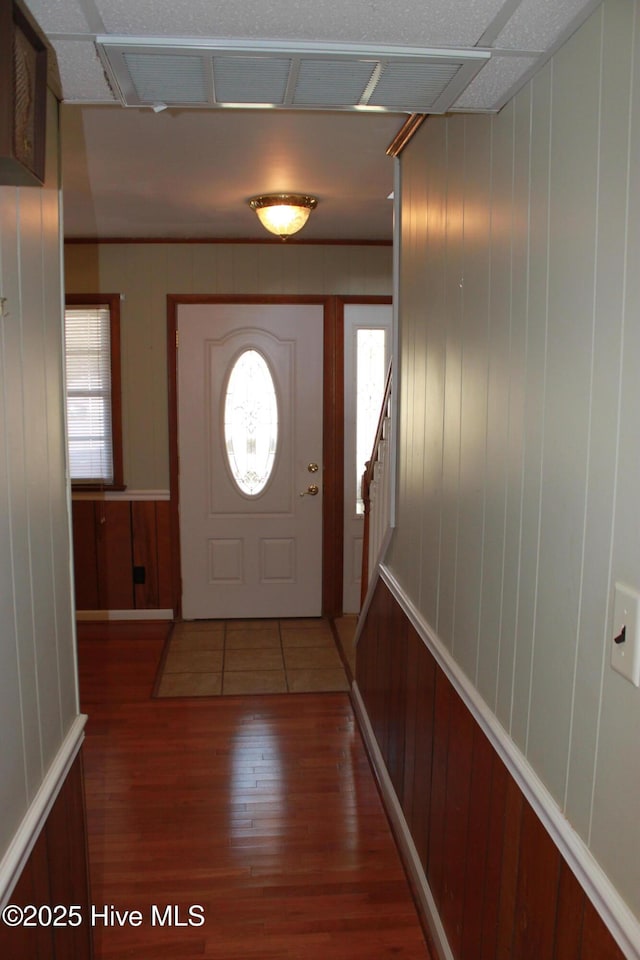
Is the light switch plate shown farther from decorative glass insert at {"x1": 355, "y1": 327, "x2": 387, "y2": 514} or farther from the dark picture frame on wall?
decorative glass insert at {"x1": 355, "y1": 327, "x2": 387, "y2": 514}

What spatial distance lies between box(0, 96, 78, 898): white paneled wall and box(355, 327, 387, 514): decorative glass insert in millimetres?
3319

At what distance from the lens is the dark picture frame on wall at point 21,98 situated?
1011mm

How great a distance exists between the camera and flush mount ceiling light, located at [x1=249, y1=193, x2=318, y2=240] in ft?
12.1

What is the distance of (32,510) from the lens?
1.48 metres

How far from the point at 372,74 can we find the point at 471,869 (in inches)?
67.3

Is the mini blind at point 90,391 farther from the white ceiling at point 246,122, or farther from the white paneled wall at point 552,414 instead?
the white paneled wall at point 552,414

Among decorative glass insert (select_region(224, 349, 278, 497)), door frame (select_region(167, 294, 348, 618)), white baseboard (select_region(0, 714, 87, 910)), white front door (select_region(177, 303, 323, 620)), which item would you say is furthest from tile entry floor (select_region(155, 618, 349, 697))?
white baseboard (select_region(0, 714, 87, 910))

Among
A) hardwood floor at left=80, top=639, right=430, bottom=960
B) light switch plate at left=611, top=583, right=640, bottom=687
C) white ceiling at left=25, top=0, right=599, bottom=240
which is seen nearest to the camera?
light switch plate at left=611, top=583, right=640, bottom=687

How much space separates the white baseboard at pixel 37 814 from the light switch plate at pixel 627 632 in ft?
3.33

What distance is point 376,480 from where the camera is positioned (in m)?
3.39

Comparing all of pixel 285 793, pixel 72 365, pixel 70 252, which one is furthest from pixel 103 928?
pixel 70 252

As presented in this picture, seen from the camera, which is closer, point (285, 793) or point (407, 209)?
point (407, 209)

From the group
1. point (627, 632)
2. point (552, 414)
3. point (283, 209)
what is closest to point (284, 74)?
point (552, 414)

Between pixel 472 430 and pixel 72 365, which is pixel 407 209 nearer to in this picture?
pixel 472 430
